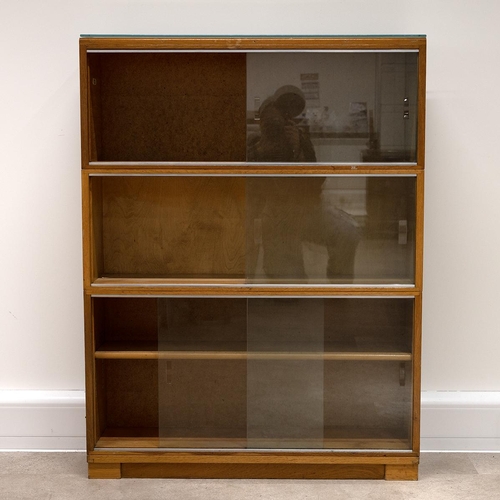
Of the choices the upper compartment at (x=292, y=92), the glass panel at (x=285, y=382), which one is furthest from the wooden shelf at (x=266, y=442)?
the upper compartment at (x=292, y=92)

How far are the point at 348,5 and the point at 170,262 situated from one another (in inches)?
53.5

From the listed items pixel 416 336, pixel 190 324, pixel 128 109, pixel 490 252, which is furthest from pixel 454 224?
pixel 128 109

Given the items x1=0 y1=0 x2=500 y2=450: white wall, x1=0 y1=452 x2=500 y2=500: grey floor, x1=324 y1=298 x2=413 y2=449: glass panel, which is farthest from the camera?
x1=0 y1=0 x2=500 y2=450: white wall

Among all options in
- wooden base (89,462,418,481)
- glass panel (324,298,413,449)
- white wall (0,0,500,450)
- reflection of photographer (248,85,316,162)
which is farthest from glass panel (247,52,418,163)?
wooden base (89,462,418,481)

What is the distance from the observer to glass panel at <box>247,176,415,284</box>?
9.77ft

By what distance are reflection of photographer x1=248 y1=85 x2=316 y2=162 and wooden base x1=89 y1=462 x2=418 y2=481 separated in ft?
4.05

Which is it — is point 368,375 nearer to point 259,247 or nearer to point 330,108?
point 259,247

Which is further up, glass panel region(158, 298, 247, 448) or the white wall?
the white wall

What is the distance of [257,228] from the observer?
9.93 ft

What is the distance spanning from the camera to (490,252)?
11.1ft

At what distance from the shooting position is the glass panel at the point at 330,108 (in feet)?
9.59

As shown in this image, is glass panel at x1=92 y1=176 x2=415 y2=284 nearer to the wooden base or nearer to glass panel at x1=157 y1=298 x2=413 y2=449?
glass panel at x1=157 y1=298 x2=413 y2=449

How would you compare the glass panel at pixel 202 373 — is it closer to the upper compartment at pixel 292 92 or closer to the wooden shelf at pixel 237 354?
the wooden shelf at pixel 237 354

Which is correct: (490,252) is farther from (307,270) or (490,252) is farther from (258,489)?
(258,489)
